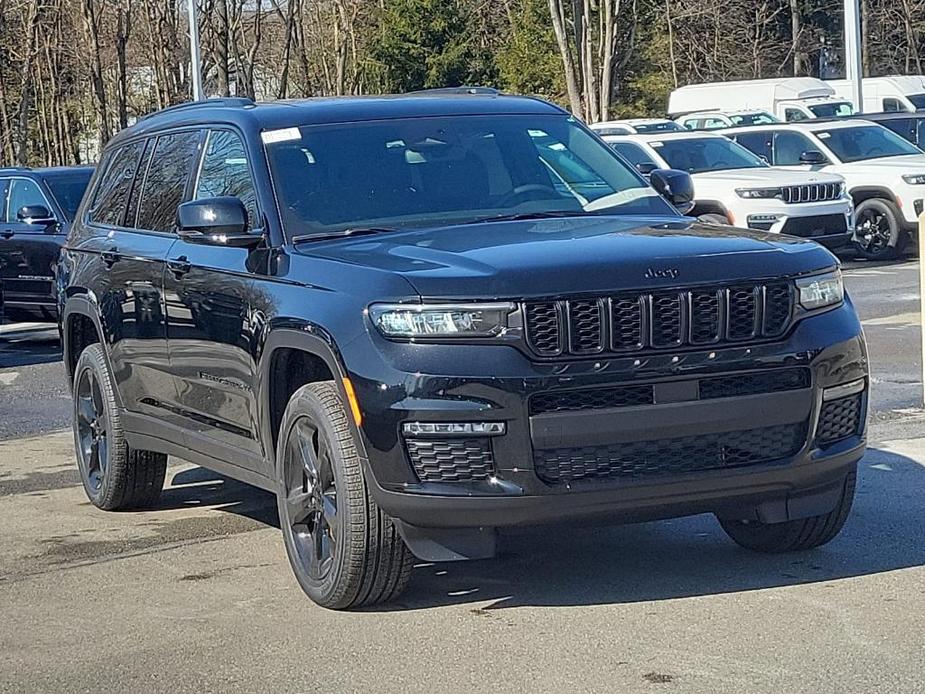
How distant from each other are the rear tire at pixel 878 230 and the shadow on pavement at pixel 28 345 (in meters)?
10.1

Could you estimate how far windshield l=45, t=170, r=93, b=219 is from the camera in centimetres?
1658

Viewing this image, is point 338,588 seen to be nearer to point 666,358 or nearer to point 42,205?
point 666,358

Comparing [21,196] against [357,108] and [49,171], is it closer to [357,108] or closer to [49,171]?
[49,171]

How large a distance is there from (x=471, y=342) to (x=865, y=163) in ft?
56.8

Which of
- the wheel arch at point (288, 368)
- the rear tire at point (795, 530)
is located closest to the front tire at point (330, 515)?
the wheel arch at point (288, 368)

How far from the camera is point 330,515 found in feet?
18.6

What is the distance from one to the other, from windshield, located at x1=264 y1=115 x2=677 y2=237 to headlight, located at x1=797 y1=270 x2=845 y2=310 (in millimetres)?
1078

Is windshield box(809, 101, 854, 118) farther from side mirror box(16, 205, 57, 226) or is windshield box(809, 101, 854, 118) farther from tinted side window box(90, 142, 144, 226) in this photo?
tinted side window box(90, 142, 144, 226)

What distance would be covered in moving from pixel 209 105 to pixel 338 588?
2.57 metres

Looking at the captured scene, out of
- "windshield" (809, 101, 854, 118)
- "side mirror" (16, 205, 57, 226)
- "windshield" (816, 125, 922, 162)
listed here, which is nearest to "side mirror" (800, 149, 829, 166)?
"windshield" (816, 125, 922, 162)

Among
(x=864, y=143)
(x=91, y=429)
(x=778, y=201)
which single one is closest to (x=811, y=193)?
(x=778, y=201)

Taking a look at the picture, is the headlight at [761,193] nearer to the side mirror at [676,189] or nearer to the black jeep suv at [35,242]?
the black jeep suv at [35,242]

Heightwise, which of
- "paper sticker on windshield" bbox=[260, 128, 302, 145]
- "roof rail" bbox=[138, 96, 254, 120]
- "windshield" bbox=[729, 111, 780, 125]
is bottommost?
"windshield" bbox=[729, 111, 780, 125]

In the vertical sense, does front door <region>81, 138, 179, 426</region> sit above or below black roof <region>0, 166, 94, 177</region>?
below
